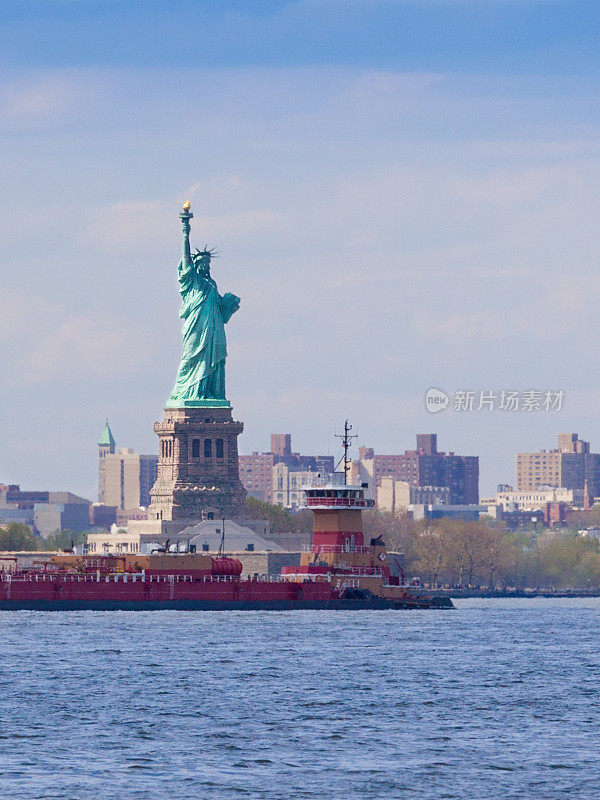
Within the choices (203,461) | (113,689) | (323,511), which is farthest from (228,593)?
(113,689)

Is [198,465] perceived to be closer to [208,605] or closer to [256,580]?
[256,580]

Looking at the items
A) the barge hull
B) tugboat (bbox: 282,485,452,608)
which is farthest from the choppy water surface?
tugboat (bbox: 282,485,452,608)

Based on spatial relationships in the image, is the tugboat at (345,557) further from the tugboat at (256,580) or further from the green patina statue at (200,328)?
the green patina statue at (200,328)

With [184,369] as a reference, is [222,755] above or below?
below

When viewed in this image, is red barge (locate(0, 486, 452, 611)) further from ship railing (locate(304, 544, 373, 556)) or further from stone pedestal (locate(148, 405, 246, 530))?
stone pedestal (locate(148, 405, 246, 530))

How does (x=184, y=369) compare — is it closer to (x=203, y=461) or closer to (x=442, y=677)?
(x=203, y=461)

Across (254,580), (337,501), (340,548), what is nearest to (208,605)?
(254,580)

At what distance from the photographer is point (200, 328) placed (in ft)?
628

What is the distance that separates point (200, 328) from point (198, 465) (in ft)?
39.7

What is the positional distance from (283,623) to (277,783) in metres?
68.1

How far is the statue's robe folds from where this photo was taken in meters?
191

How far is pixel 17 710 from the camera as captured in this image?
7638 cm

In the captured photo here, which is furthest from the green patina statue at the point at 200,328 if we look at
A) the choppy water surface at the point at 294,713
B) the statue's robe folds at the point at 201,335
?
the choppy water surface at the point at 294,713

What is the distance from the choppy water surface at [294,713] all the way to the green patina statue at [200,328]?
235ft
